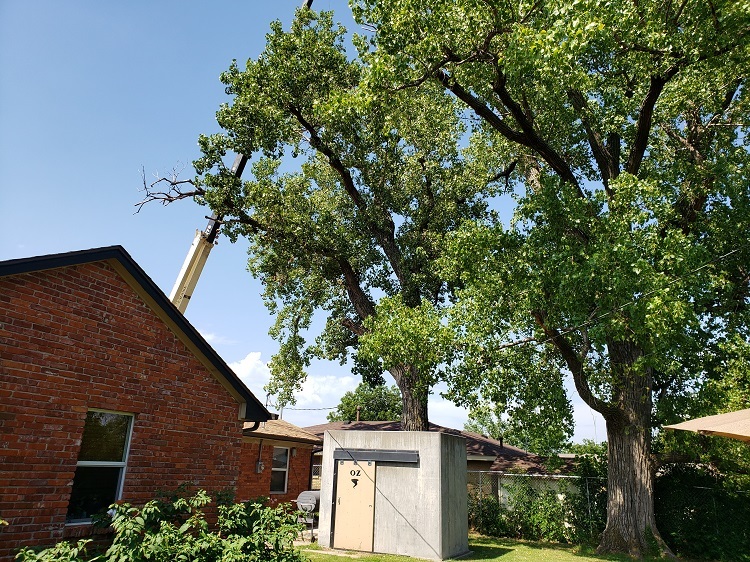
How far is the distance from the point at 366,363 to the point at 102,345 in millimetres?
17682

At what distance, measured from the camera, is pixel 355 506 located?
14445 millimetres

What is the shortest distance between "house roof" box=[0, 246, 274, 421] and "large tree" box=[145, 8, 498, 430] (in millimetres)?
5870

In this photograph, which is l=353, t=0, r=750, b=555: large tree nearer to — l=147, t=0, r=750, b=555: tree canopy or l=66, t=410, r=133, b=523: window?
l=147, t=0, r=750, b=555: tree canopy

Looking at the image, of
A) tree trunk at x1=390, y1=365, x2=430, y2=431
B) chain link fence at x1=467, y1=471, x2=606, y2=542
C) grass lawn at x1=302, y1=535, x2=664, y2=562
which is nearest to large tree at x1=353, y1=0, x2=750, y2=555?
grass lawn at x1=302, y1=535, x2=664, y2=562

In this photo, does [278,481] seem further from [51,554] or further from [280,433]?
[51,554]

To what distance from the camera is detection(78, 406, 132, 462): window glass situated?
770cm

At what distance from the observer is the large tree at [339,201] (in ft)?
57.8

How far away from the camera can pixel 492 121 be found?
46.0ft

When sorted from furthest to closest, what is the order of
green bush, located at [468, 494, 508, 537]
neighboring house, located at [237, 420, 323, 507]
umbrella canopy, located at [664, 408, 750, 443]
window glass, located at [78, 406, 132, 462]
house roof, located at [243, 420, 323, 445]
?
1. green bush, located at [468, 494, 508, 537]
2. house roof, located at [243, 420, 323, 445]
3. neighboring house, located at [237, 420, 323, 507]
4. window glass, located at [78, 406, 132, 462]
5. umbrella canopy, located at [664, 408, 750, 443]

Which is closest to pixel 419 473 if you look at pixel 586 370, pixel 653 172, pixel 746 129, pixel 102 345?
pixel 586 370

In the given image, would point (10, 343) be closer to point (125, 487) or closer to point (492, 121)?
Result: point (125, 487)

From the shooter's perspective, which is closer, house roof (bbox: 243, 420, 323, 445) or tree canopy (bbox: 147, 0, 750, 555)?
tree canopy (bbox: 147, 0, 750, 555)

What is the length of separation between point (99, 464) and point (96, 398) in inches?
38.8

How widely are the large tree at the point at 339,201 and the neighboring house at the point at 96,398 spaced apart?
697 centimetres
